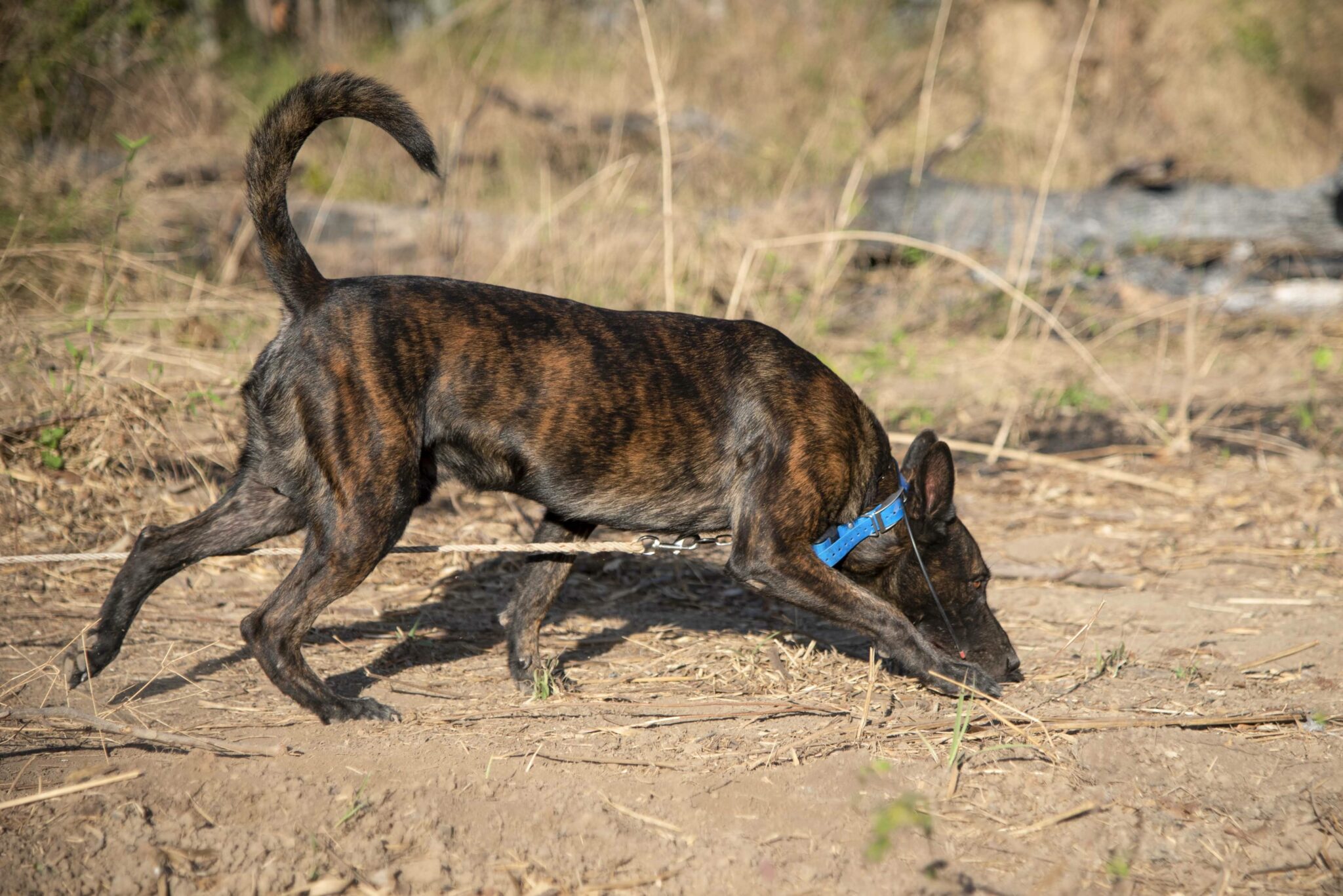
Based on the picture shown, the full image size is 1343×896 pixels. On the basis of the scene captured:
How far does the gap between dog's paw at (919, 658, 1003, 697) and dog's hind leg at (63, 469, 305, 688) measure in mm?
2301

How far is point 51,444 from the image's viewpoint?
5344mm

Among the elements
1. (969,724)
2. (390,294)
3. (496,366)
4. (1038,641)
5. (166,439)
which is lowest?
(1038,641)

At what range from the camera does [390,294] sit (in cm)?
358

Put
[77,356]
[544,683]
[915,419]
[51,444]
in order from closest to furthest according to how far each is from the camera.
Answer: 1. [544,683]
2. [77,356]
3. [51,444]
4. [915,419]

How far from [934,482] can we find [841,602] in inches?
24.5

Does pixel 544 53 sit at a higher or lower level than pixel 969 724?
higher

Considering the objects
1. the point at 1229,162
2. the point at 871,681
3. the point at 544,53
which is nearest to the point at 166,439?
the point at 871,681

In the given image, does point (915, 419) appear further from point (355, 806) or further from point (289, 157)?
point (355, 806)

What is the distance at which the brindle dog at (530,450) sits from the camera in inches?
138

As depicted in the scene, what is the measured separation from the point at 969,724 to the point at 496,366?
6.44 ft

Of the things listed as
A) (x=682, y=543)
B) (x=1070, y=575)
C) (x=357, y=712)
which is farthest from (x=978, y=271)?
(x=357, y=712)

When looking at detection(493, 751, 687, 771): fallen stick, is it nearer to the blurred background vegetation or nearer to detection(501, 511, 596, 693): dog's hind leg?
detection(501, 511, 596, 693): dog's hind leg

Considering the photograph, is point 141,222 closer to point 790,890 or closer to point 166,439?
point 166,439

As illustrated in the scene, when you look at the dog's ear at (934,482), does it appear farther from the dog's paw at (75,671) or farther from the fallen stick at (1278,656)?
the dog's paw at (75,671)
